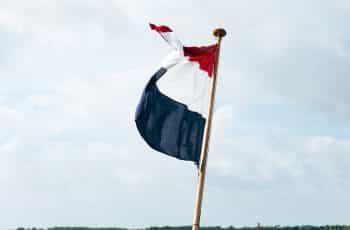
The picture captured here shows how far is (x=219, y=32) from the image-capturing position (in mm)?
17516

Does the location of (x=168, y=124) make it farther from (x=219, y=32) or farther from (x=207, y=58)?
(x=219, y=32)

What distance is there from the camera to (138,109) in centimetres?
1894

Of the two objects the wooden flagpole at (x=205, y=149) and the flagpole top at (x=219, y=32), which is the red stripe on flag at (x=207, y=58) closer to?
the wooden flagpole at (x=205, y=149)

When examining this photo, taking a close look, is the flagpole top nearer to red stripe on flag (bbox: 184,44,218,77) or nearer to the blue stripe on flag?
red stripe on flag (bbox: 184,44,218,77)

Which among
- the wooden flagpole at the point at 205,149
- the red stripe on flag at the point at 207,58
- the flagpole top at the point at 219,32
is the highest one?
the flagpole top at the point at 219,32

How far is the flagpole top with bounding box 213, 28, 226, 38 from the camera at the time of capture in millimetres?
17453

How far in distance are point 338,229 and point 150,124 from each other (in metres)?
186

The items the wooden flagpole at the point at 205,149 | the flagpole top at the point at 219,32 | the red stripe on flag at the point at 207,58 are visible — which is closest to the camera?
the wooden flagpole at the point at 205,149

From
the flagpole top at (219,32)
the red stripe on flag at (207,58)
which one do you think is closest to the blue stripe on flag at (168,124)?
the red stripe on flag at (207,58)

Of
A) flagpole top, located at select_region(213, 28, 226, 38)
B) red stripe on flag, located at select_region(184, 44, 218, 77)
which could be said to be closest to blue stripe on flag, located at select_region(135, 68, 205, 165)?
red stripe on flag, located at select_region(184, 44, 218, 77)

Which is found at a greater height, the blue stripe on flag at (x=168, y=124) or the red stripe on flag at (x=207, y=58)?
the red stripe on flag at (x=207, y=58)

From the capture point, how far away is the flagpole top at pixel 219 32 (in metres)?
17.5

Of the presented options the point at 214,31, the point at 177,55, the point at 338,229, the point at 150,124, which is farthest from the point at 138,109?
the point at 338,229

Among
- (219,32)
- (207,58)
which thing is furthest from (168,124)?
(219,32)
